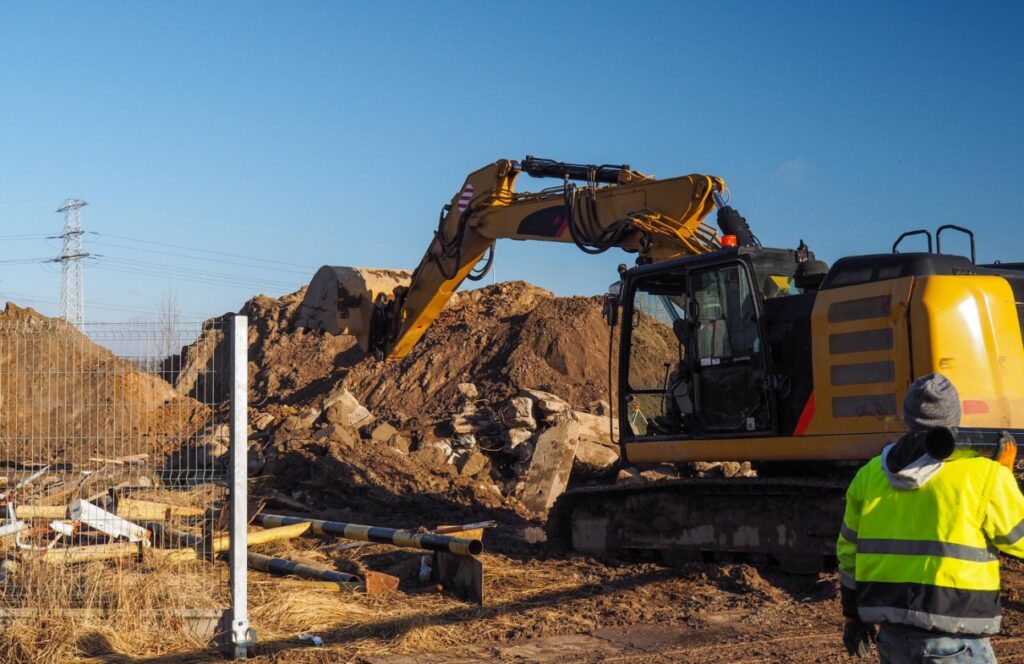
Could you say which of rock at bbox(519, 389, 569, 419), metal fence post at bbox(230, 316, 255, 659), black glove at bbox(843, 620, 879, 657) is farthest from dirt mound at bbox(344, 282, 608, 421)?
black glove at bbox(843, 620, 879, 657)

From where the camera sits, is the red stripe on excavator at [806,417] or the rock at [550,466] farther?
the rock at [550,466]

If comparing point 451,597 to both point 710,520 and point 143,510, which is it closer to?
point 710,520

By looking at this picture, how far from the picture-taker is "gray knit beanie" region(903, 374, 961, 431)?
3889mm

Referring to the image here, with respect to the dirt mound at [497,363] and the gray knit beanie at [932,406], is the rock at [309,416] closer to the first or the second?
the dirt mound at [497,363]

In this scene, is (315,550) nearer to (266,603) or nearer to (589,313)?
(266,603)

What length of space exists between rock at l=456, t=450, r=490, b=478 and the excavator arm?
3382 millimetres

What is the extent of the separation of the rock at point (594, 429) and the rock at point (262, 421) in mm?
6202

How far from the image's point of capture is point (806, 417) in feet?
29.7

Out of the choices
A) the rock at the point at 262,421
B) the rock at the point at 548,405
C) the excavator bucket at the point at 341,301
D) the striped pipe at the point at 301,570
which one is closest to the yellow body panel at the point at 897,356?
the striped pipe at the point at 301,570

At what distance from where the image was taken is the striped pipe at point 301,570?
8.79 m

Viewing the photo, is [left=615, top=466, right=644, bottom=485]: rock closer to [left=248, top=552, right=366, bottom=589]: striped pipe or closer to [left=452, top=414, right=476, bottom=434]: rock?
[left=452, top=414, right=476, bottom=434]: rock

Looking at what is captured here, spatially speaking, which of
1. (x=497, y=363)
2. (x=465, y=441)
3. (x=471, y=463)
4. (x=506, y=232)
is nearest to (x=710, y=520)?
(x=506, y=232)

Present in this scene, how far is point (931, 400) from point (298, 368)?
24762 mm

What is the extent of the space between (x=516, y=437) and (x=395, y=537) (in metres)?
7.33
